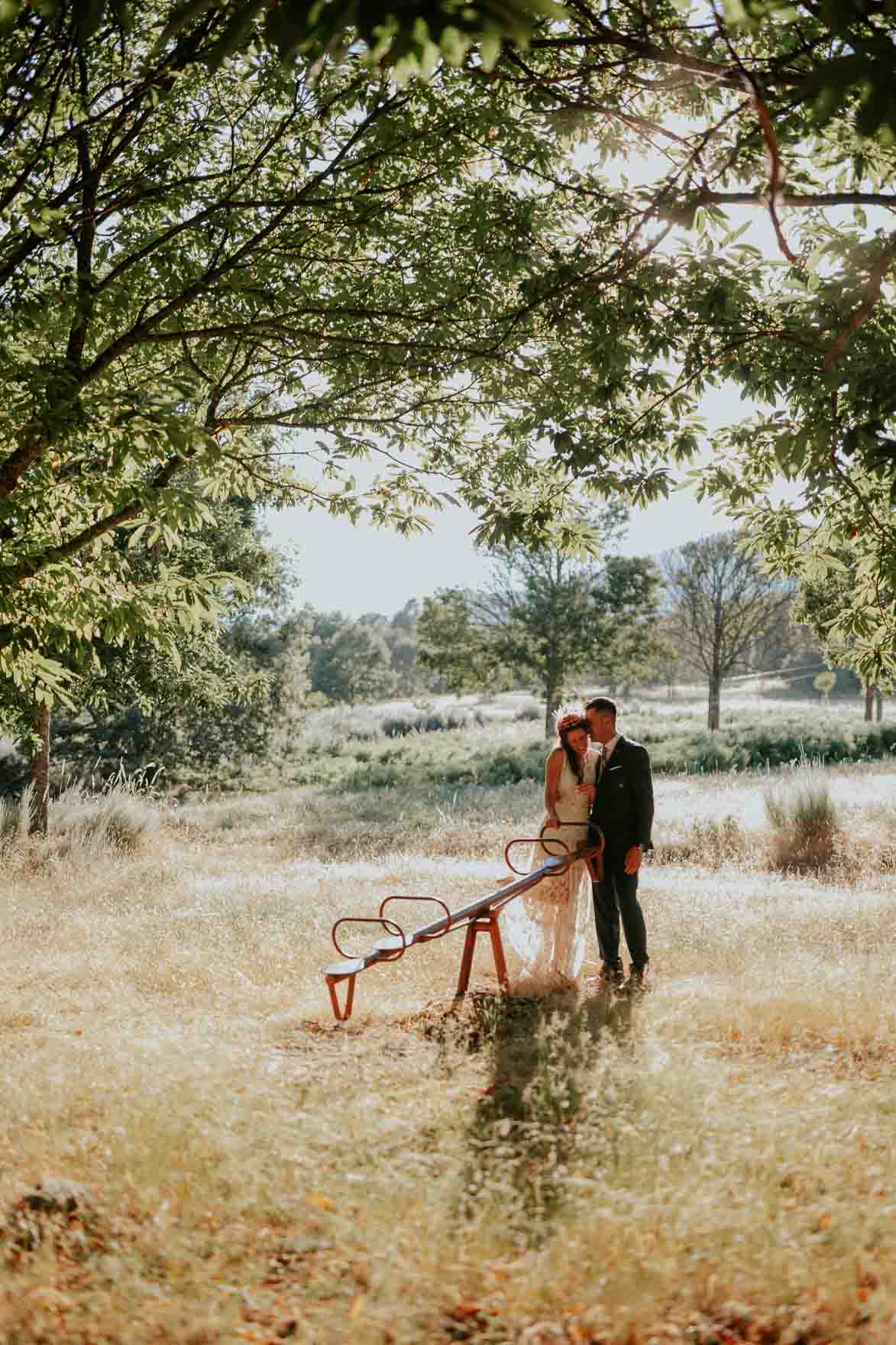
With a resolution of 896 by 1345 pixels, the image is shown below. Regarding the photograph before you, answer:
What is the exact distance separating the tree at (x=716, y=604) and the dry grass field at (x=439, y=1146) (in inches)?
958

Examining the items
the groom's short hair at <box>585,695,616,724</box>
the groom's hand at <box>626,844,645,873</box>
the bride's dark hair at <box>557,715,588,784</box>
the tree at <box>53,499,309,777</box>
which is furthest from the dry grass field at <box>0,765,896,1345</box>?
the tree at <box>53,499,309,777</box>

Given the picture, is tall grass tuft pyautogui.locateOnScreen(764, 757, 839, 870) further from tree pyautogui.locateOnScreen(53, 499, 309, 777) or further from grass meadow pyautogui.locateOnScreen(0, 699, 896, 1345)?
tree pyautogui.locateOnScreen(53, 499, 309, 777)

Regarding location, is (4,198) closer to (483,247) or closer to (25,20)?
(25,20)

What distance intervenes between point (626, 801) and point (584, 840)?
412 mm

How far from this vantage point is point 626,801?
6.63m

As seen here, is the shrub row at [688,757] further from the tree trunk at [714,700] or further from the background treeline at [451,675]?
the tree trunk at [714,700]

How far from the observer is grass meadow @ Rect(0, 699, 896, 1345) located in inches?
113

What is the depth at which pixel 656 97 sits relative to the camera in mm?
5902

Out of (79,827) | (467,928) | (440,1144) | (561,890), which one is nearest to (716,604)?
(79,827)

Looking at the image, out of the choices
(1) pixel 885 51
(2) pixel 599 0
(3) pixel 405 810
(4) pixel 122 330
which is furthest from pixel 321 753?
(1) pixel 885 51

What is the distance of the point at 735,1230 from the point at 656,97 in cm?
610

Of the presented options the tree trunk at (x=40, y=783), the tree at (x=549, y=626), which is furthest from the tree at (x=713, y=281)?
the tree at (x=549, y=626)

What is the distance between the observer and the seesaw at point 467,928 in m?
5.52

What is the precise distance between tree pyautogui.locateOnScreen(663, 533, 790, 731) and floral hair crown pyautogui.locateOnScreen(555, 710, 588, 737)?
25083 millimetres
